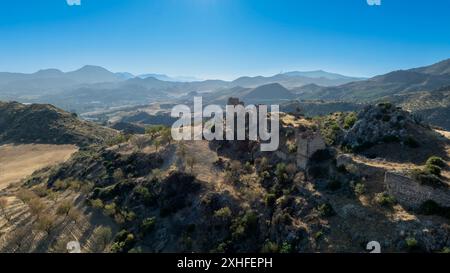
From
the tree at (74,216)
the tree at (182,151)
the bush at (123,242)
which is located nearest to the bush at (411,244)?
the bush at (123,242)

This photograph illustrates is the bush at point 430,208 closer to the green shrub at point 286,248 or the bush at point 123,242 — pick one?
the green shrub at point 286,248

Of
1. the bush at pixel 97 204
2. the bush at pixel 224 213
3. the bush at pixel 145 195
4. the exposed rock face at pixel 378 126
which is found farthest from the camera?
the bush at pixel 97 204

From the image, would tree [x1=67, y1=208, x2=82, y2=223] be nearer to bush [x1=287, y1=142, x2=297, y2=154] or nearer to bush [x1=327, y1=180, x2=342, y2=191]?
bush [x1=287, y1=142, x2=297, y2=154]

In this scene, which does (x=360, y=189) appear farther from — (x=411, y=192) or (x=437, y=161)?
(x=437, y=161)

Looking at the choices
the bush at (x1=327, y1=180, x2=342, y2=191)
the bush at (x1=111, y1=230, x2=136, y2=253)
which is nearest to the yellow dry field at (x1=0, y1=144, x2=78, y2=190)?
the bush at (x1=111, y1=230, x2=136, y2=253)

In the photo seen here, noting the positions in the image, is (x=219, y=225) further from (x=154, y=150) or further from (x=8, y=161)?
(x=8, y=161)
